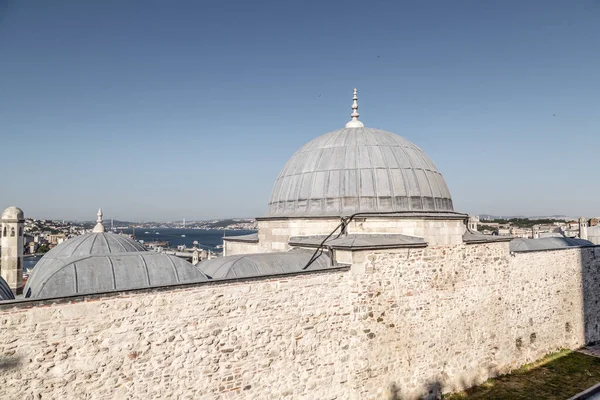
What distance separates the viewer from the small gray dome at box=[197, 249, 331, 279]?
384 inches

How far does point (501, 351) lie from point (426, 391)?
384cm

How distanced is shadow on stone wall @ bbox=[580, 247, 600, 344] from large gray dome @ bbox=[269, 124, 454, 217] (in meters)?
8.24

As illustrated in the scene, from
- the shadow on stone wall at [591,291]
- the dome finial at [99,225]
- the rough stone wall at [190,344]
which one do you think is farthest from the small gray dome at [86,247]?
the shadow on stone wall at [591,291]

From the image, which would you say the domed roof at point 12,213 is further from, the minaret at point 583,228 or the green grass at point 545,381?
the minaret at point 583,228

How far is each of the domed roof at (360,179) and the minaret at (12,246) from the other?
7.29 metres

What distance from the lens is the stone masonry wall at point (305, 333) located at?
6.82 metres

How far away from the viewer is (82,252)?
10906 mm

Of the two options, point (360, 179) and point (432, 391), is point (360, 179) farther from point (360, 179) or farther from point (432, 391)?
point (432, 391)

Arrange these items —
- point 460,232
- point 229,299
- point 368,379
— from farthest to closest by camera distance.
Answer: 1. point 460,232
2. point 368,379
3. point 229,299

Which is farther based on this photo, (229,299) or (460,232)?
(460,232)

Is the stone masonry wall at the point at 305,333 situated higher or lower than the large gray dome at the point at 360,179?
lower

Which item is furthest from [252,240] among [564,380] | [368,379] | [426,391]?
[564,380]

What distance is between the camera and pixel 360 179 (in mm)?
12898

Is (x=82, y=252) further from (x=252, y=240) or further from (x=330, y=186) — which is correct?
(x=330, y=186)
